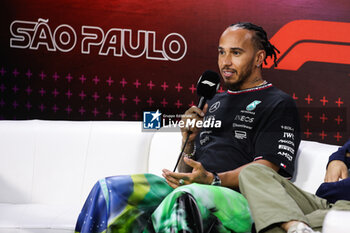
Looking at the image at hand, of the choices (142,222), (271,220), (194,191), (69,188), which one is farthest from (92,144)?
(271,220)

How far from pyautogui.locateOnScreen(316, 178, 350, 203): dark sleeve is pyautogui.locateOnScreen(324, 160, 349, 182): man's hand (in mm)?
96

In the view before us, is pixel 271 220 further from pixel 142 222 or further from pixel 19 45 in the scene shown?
pixel 19 45

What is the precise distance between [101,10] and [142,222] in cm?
209

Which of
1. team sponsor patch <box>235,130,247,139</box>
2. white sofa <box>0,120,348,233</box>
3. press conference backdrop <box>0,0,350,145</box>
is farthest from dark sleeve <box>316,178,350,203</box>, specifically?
press conference backdrop <box>0,0,350,145</box>

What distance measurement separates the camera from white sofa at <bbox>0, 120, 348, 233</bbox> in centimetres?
266

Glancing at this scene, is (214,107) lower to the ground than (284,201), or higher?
higher

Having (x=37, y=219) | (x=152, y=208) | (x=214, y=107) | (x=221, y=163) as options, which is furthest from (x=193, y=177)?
(x=37, y=219)

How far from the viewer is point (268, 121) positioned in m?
2.15

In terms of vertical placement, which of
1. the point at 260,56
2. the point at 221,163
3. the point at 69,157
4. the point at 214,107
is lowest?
the point at 69,157

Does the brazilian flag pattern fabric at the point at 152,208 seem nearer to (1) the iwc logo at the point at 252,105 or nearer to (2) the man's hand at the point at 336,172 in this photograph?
(2) the man's hand at the point at 336,172

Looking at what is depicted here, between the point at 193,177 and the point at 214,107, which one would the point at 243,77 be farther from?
the point at 193,177

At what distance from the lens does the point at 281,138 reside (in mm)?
A: 2080

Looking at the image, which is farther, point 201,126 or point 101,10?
point 101,10

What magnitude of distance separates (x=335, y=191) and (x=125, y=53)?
2.06 m
